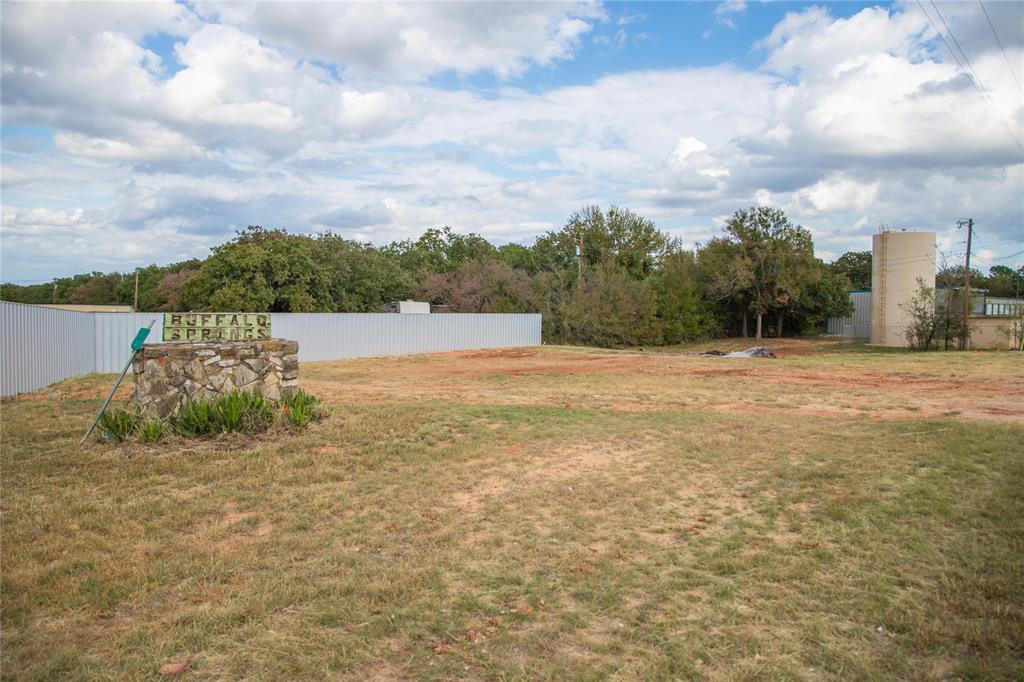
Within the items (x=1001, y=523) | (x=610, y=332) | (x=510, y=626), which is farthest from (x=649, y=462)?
(x=610, y=332)

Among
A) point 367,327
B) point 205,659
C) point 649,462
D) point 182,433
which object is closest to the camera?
point 205,659

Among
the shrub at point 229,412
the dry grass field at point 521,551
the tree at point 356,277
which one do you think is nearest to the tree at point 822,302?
the tree at point 356,277

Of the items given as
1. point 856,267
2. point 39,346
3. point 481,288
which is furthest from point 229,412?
point 856,267

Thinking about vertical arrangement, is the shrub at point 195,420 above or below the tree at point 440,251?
below

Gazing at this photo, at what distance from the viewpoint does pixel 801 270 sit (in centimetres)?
4250

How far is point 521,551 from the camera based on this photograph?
4.90 meters

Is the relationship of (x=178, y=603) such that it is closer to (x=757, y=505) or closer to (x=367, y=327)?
(x=757, y=505)

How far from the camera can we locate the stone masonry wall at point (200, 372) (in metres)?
8.61

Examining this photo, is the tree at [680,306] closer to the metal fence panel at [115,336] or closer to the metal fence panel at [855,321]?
the metal fence panel at [855,321]

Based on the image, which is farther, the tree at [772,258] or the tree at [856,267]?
the tree at [856,267]

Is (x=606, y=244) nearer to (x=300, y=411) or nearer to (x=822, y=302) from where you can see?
(x=822, y=302)

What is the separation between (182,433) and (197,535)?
346 cm

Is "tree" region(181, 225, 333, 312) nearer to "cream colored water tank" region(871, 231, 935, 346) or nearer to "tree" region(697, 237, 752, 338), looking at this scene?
"tree" region(697, 237, 752, 338)

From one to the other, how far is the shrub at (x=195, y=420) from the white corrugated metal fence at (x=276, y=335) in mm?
5651
